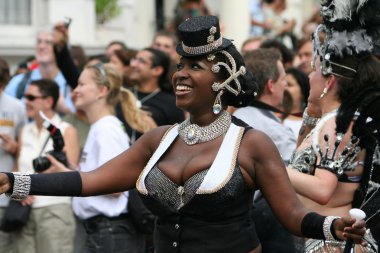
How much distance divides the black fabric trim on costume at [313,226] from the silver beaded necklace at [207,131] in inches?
23.0

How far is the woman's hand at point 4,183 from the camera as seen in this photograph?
4394mm

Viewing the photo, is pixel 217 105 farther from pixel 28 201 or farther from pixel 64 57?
pixel 64 57

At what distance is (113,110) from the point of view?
286 inches

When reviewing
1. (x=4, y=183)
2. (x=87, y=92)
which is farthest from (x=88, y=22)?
(x=4, y=183)

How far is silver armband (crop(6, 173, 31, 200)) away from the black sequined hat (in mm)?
925

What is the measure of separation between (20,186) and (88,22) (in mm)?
11489

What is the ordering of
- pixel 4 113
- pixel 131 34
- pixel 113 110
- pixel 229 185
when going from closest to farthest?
pixel 229 185
pixel 113 110
pixel 4 113
pixel 131 34

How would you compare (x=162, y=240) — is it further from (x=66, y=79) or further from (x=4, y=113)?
(x=66, y=79)

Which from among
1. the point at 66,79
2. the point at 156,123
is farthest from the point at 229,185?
the point at 66,79

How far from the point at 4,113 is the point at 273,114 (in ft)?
7.72

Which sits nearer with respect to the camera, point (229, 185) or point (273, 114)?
point (229, 185)

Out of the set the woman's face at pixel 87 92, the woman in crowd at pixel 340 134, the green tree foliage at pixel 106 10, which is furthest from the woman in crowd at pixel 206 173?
the green tree foliage at pixel 106 10

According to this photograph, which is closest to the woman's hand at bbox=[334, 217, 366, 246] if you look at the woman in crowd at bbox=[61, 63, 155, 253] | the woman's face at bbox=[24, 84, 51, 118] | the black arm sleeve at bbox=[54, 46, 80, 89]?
the woman in crowd at bbox=[61, 63, 155, 253]

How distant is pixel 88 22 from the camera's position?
51.6 ft
